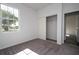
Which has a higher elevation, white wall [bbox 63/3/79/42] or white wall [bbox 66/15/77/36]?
white wall [bbox 63/3/79/42]

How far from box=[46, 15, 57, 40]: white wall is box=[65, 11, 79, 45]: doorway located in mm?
798

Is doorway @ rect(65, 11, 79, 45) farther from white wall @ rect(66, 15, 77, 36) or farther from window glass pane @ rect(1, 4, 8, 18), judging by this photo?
window glass pane @ rect(1, 4, 8, 18)

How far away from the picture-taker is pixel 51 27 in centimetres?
460

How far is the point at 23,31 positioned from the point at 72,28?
341 centimetres

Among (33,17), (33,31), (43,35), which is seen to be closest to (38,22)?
(33,17)

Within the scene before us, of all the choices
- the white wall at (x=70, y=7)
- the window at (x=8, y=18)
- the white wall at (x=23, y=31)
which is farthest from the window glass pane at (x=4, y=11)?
the white wall at (x=70, y=7)

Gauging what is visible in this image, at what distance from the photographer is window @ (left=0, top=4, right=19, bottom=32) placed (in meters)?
2.86

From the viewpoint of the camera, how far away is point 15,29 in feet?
11.2

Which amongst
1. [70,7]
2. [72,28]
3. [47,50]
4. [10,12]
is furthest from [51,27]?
[10,12]

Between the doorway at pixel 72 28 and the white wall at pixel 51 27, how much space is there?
2.62 ft

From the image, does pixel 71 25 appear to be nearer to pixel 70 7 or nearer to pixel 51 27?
pixel 70 7

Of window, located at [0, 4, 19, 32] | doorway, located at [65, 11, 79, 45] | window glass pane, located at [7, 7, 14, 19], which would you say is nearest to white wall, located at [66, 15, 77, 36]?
doorway, located at [65, 11, 79, 45]

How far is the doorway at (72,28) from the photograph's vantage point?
336 centimetres

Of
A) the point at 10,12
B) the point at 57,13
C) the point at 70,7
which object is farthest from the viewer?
the point at 57,13
